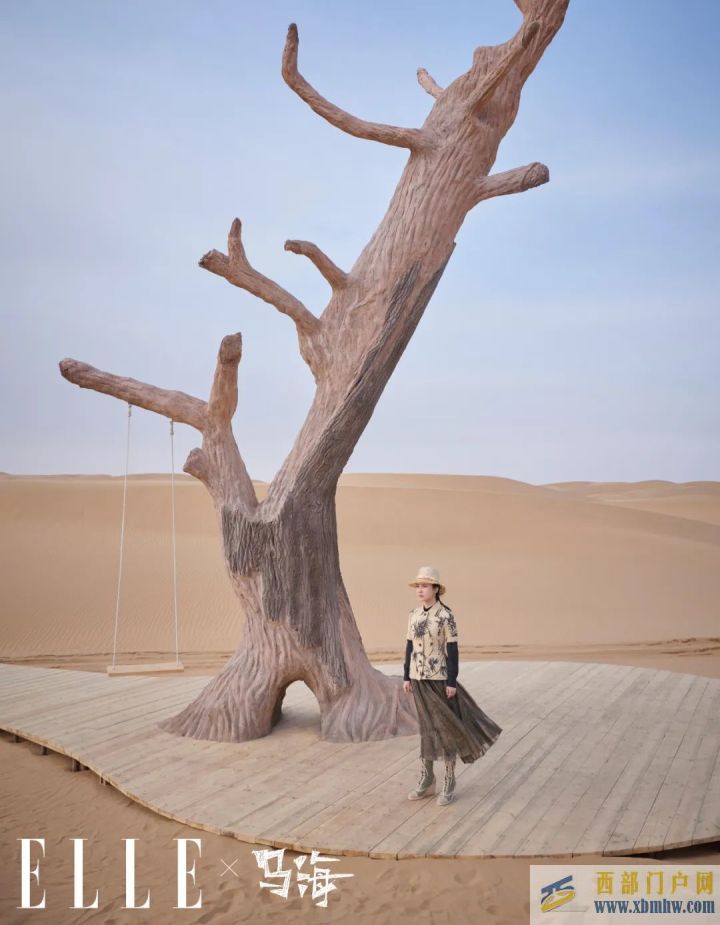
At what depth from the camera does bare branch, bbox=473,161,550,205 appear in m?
6.70

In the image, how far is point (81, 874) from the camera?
4.67 meters

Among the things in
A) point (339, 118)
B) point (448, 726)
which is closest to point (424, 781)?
point (448, 726)

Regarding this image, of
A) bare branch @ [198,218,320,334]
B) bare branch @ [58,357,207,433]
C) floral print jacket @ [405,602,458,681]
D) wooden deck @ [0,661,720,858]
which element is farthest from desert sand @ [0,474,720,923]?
bare branch @ [198,218,320,334]

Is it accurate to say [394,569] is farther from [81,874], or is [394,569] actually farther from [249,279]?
[81,874]

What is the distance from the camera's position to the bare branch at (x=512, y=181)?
6.70 metres

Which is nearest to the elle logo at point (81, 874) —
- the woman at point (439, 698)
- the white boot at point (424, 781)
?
the white boot at point (424, 781)

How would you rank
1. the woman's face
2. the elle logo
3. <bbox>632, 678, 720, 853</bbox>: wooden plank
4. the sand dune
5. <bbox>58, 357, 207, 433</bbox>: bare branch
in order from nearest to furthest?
the elle logo
<bbox>632, 678, 720, 853</bbox>: wooden plank
the woman's face
<bbox>58, 357, 207, 433</bbox>: bare branch
the sand dune

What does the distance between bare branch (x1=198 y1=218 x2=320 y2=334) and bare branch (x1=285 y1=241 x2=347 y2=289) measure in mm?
348

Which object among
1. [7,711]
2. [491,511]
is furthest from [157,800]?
[491,511]

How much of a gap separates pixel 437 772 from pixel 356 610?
13.0 m

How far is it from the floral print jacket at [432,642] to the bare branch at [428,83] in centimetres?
525

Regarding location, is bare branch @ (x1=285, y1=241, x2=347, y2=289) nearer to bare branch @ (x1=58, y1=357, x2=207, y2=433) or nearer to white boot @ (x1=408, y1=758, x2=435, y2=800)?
bare branch @ (x1=58, y1=357, x2=207, y2=433)

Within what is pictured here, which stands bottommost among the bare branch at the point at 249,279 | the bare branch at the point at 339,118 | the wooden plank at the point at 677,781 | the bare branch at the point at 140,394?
the wooden plank at the point at 677,781

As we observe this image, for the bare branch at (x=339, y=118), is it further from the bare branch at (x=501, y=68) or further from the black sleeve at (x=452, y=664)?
the black sleeve at (x=452, y=664)
